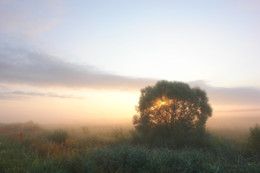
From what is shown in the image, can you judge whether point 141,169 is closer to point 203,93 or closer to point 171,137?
point 171,137

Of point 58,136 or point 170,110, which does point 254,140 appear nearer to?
point 170,110

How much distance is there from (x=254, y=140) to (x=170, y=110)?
5.76m

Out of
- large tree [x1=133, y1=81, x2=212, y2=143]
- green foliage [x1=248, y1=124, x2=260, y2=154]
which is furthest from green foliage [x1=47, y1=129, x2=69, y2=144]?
green foliage [x1=248, y1=124, x2=260, y2=154]

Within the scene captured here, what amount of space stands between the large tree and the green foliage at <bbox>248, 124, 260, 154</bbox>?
3.69 m

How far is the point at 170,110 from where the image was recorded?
14.5 meters

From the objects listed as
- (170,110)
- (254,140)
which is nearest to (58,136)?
(170,110)

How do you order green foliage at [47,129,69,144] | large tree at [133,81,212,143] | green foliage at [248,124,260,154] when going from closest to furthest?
green foliage at [248,124,260,154] → large tree at [133,81,212,143] → green foliage at [47,129,69,144]

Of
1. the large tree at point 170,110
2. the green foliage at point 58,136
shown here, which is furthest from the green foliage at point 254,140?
the green foliage at point 58,136

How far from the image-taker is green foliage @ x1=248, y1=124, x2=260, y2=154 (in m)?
9.69

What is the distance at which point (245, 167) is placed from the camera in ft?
19.8

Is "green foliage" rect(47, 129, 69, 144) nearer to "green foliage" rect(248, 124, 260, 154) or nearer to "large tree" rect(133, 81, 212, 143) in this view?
"large tree" rect(133, 81, 212, 143)

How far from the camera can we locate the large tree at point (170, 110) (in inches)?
562

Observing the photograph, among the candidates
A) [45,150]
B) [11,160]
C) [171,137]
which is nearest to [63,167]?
A: [11,160]

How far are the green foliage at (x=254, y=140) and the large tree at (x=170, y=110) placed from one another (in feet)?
12.1
